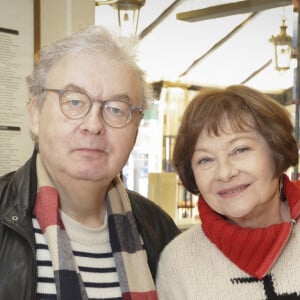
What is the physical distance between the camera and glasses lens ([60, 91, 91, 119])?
4.36 feet

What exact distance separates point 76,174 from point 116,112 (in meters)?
0.21

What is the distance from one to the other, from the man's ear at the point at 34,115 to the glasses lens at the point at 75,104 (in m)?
0.13

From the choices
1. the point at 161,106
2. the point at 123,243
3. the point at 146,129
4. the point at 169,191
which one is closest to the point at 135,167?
the point at 169,191

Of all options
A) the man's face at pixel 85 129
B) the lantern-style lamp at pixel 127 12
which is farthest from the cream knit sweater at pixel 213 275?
the lantern-style lamp at pixel 127 12

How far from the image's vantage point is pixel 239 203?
56.3 inches

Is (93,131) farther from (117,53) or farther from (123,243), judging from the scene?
(123,243)

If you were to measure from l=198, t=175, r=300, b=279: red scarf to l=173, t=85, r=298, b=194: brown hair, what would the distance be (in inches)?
6.6

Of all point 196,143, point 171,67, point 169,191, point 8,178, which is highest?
point 171,67

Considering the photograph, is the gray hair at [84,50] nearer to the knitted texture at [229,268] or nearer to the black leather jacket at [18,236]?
the black leather jacket at [18,236]

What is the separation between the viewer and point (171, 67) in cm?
509

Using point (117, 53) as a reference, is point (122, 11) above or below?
above

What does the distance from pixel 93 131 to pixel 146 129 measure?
3.45 metres

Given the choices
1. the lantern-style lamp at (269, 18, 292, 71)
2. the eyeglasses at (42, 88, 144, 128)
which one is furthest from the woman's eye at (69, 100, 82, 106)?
the lantern-style lamp at (269, 18, 292, 71)

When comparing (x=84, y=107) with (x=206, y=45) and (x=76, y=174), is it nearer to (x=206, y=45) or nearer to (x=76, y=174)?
(x=76, y=174)
